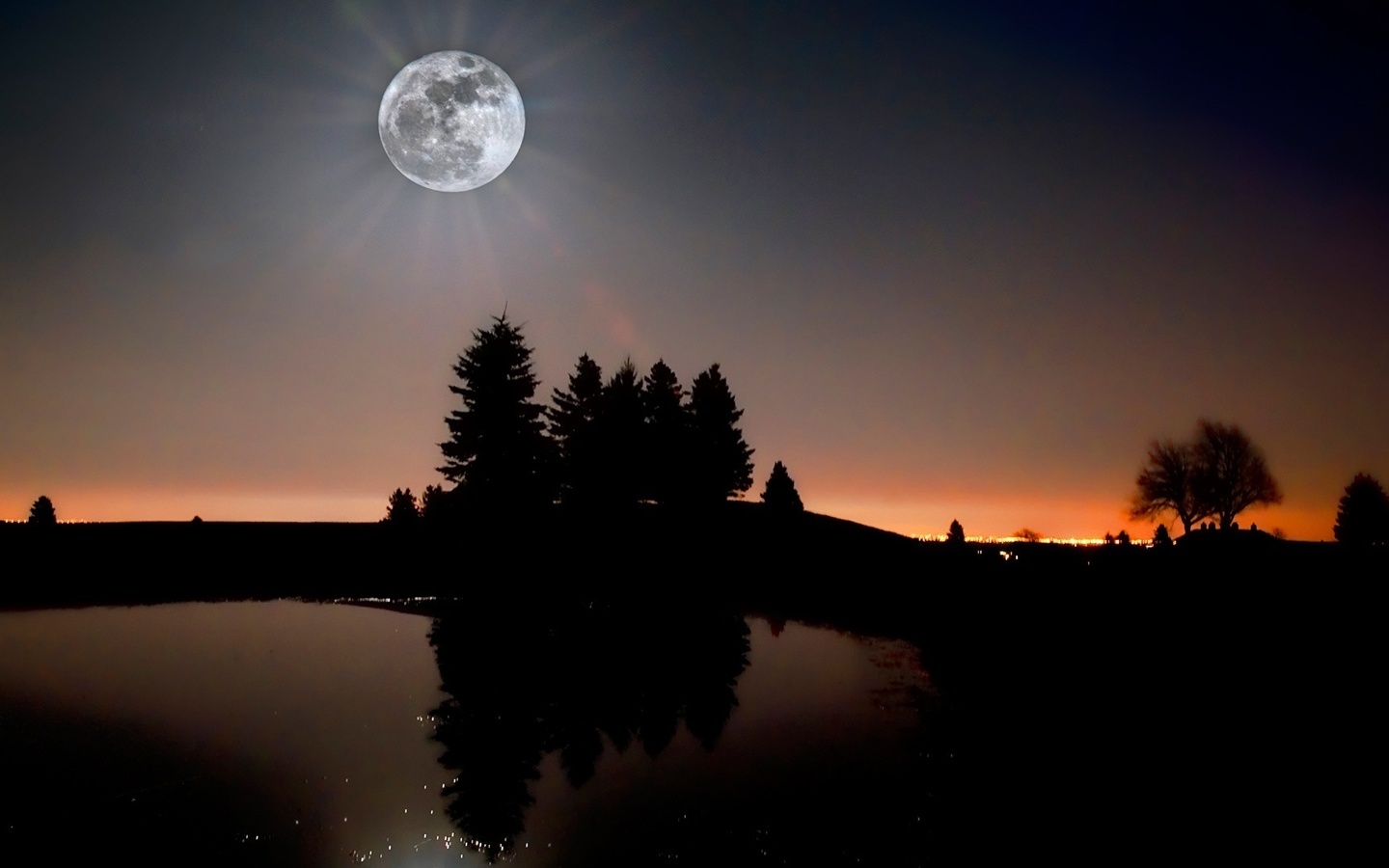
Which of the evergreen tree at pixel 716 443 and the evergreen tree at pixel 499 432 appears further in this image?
the evergreen tree at pixel 716 443

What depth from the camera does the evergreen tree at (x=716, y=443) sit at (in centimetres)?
4625

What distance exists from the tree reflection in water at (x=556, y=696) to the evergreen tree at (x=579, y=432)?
20373mm

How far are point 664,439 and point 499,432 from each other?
12.4m

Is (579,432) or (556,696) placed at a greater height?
(579,432)

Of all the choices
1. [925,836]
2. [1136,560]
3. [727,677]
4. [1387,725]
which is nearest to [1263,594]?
[1136,560]

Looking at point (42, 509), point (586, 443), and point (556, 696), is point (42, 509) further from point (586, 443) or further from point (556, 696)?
point (556, 696)

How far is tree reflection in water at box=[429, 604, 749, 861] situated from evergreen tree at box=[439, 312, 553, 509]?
16.7 m

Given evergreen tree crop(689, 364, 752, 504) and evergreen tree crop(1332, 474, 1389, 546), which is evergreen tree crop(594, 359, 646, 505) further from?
evergreen tree crop(1332, 474, 1389, 546)

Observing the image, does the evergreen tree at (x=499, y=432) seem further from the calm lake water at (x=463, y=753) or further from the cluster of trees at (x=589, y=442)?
the calm lake water at (x=463, y=753)

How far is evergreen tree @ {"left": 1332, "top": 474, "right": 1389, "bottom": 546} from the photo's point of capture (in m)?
61.2

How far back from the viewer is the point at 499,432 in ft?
121

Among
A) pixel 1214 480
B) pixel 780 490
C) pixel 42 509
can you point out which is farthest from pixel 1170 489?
pixel 42 509

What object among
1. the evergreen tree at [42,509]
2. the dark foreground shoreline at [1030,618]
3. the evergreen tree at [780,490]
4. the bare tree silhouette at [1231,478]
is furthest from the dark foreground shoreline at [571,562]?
the evergreen tree at [42,509]

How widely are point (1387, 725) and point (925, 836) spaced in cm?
823
